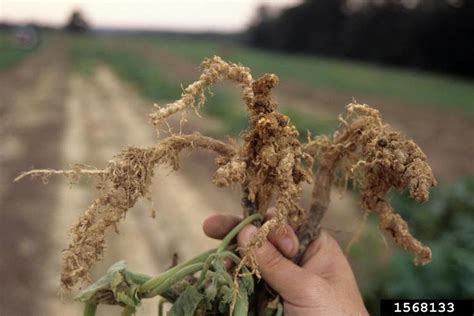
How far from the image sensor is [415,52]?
36.8 metres

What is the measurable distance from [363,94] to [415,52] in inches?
664

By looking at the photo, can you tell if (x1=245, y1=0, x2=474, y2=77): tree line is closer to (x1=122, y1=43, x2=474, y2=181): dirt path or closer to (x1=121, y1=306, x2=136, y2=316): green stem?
(x1=122, y1=43, x2=474, y2=181): dirt path

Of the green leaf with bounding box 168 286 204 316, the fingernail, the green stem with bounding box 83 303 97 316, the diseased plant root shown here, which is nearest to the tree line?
the diseased plant root

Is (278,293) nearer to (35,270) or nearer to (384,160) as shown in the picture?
(384,160)

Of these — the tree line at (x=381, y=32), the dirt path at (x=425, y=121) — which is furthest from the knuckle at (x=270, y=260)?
the tree line at (x=381, y=32)

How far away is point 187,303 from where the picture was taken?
1.38m

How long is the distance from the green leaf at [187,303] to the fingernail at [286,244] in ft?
0.90

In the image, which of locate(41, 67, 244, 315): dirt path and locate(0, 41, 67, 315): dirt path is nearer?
locate(0, 41, 67, 315): dirt path

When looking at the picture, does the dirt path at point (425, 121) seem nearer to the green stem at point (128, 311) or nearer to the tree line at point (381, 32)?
the green stem at point (128, 311)

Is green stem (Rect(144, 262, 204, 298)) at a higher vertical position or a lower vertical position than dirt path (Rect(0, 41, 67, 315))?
higher

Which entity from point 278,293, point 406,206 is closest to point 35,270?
point 406,206

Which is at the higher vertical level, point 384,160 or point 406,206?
point 384,160

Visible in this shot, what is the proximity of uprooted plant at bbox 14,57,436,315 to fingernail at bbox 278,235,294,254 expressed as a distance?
61 mm

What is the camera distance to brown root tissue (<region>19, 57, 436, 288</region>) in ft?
4.29
